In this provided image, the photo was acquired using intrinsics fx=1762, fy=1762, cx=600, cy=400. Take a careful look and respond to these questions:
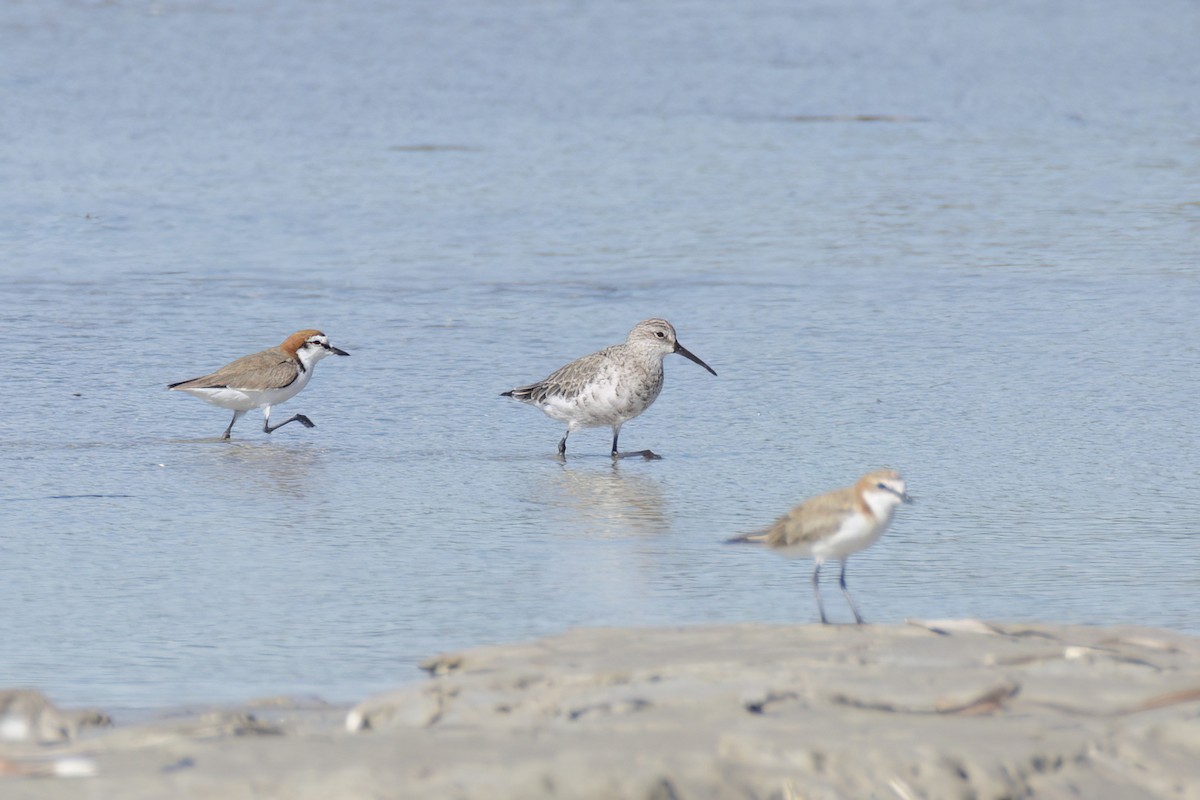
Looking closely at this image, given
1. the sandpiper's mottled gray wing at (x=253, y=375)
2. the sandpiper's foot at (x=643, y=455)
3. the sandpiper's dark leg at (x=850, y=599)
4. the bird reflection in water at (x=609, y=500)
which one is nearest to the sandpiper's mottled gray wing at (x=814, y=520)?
the sandpiper's dark leg at (x=850, y=599)

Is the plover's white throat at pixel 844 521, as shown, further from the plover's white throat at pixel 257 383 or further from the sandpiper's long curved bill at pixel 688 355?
the plover's white throat at pixel 257 383

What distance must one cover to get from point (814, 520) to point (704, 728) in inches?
61.3

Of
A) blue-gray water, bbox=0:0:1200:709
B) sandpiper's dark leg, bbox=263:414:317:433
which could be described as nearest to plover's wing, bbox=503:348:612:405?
blue-gray water, bbox=0:0:1200:709

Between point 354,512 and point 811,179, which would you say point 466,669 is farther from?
point 811,179

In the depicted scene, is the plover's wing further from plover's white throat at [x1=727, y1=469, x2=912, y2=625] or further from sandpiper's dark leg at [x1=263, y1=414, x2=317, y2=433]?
plover's white throat at [x1=727, y1=469, x2=912, y2=625]

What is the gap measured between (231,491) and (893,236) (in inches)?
253

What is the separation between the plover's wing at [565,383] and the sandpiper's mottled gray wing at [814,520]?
3.02 m

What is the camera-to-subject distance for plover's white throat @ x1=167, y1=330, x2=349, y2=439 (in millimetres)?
9023

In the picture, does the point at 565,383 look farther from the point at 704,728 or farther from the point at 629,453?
the point at 704,728

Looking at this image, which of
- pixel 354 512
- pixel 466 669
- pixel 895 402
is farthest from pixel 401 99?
pixel 466 669

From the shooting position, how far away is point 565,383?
8.89m

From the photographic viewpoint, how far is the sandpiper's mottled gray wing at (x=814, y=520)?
5.71 meters

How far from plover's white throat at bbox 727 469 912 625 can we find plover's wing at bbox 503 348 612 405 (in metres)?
3.07

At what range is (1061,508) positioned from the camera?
7.23 m
